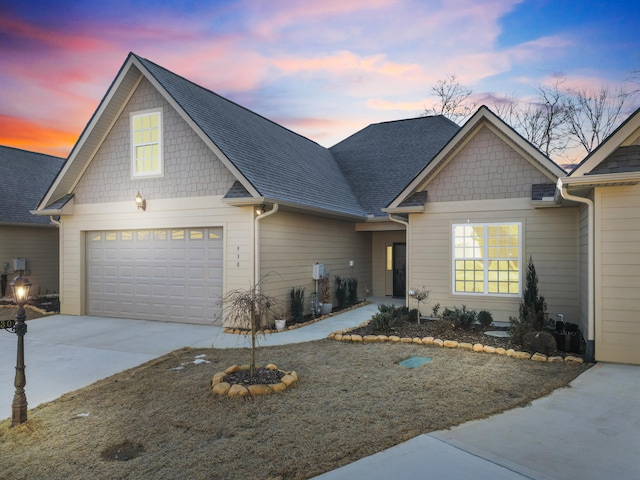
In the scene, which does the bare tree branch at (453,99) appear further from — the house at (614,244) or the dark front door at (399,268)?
the house at (614,244)

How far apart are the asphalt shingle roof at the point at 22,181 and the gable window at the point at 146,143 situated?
23.1 feet

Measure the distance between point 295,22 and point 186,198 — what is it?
19.6ft

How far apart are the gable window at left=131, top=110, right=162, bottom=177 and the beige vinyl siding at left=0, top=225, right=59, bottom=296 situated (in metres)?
7.37

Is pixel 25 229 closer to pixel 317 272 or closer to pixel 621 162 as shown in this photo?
pixel 317 272

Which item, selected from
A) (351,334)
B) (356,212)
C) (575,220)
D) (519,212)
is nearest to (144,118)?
(356,212)

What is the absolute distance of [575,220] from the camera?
933cm

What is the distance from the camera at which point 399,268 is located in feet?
51.0

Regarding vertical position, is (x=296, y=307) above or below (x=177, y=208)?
below

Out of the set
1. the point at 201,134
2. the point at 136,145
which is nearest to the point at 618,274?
the point at 201,134

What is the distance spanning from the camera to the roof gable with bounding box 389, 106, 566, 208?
9391 millimetres

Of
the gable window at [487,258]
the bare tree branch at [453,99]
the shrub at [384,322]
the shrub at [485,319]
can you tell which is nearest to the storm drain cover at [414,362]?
the shrub at [384,322]

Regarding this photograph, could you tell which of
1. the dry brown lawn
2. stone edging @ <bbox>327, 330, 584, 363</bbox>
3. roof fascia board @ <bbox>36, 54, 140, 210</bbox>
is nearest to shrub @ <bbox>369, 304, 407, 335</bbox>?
stone edging @ <bbox>327, 330, 584, 363</bbox>

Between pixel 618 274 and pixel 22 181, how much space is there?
793 inches

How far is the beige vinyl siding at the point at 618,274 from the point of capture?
21.6 ft
